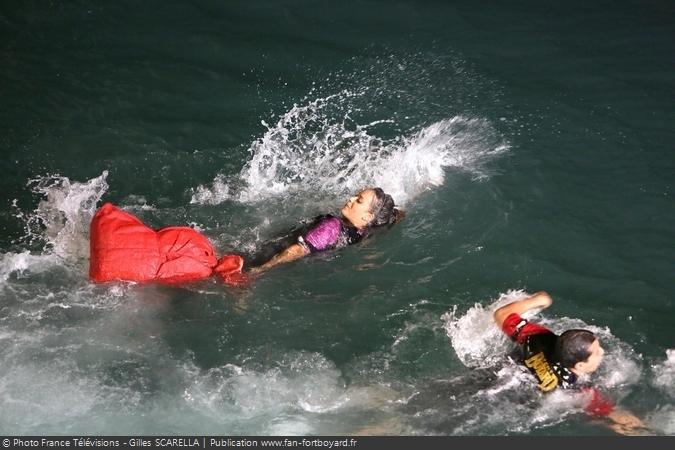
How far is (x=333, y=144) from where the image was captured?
31.6 ft

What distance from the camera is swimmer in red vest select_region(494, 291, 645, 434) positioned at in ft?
19.0

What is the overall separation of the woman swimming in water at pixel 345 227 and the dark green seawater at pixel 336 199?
1.06 feet

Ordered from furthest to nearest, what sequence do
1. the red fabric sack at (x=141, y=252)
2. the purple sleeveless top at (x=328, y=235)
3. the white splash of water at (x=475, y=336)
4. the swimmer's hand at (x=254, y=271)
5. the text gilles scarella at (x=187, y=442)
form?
the purple sleeveless top at (x=328, y=235), the swimmer's hand at (x=254, y=271), the white splash of water at (x=475, y=336), the red fabric sack at (x=141, y=252), the text gilles scarella at (x=187, y=442)

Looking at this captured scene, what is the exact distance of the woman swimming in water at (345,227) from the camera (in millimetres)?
7246

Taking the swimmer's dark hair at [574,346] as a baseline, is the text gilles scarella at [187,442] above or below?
below

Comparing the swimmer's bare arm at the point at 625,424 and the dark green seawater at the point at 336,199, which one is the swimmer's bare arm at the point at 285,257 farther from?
the swimmer's bare arm at the point at 625,424

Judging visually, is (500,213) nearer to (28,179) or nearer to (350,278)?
(350,278)

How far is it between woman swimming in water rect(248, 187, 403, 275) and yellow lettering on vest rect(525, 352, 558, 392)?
234 cm

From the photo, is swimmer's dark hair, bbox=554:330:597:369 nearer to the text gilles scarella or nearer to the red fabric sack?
the text gilles scarella

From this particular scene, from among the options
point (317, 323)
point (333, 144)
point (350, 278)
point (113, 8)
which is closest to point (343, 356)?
point (317, 323)

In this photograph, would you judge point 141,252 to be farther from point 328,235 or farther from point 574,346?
point 574,346

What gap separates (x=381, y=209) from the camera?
25.1 feet

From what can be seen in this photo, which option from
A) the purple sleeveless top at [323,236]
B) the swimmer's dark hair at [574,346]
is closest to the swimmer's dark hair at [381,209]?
the purple sleeveless top at [323,236]

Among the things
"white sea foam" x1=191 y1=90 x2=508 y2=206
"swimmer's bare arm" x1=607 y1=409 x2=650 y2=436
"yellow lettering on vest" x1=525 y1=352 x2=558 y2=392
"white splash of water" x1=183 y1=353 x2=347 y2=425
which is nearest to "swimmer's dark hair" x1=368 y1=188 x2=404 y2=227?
"white sea foam" x1=191 y1=90 x2=508 y2=206
